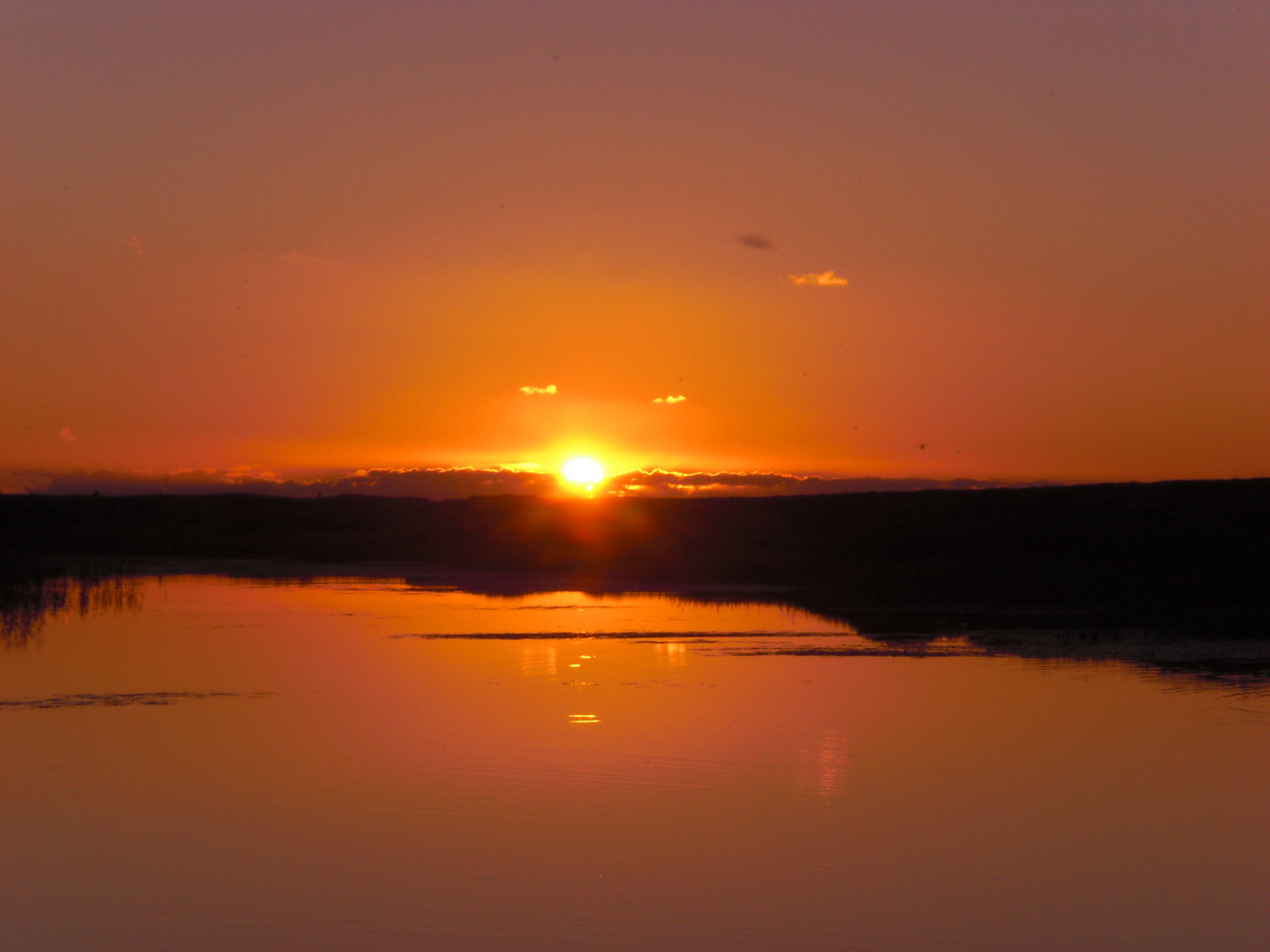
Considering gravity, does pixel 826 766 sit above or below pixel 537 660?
below

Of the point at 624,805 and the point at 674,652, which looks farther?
the point at 674,652

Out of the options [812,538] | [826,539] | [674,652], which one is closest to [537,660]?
[674,652]

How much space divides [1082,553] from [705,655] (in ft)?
72.6

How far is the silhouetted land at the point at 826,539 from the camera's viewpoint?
27453 millimetres

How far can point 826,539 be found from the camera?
41.4 meters

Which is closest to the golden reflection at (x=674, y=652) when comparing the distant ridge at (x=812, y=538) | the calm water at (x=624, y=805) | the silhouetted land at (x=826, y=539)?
the calm water at (x=624, y=805)

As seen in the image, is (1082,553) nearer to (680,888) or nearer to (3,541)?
(680,888)

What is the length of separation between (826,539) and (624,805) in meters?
32.9

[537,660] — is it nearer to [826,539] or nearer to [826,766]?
[826,766]

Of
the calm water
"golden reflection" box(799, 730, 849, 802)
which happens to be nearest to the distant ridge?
the calm water

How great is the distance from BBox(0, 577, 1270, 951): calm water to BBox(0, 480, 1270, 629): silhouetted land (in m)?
9.17

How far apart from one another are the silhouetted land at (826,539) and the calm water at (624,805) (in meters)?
9.17

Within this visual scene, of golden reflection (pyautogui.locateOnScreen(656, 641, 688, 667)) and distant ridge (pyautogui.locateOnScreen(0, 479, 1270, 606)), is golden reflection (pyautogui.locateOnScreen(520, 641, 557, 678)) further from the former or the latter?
distant ridge (pyautogui.locateOnScreen(0, 479, 1270, 606))

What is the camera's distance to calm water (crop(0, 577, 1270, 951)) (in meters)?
7.05
